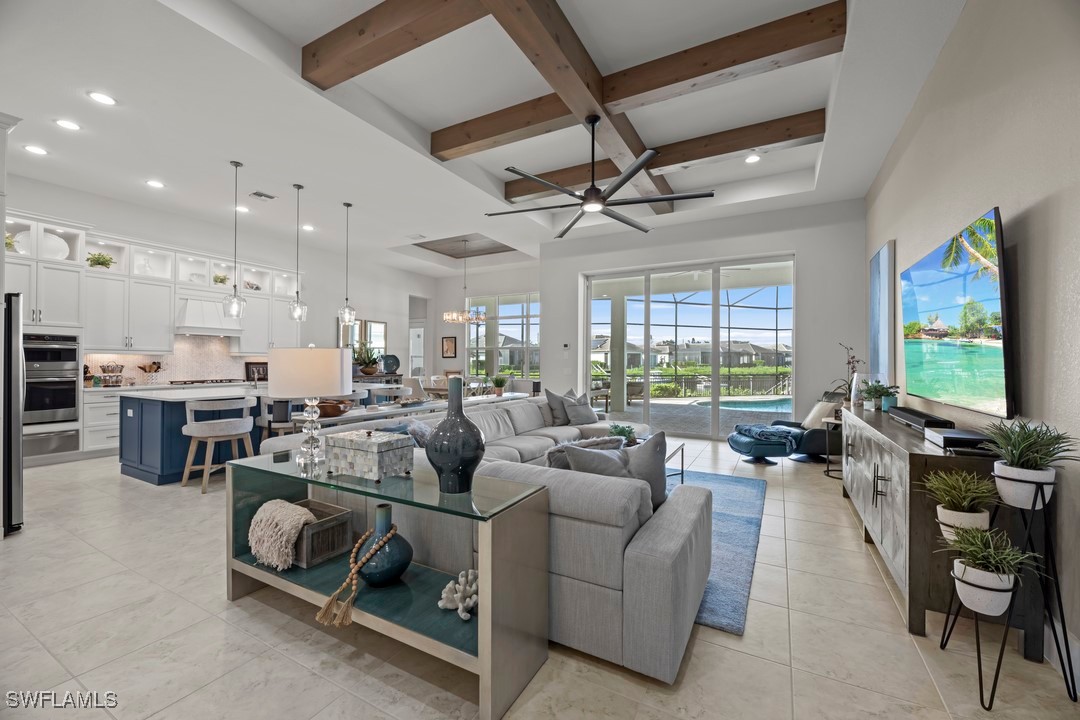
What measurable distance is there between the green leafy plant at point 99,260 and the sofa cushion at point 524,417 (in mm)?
5188

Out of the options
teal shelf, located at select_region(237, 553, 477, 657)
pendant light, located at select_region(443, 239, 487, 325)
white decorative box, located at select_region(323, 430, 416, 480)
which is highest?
pendant light, located at select_region(443, 239, 487, 325)

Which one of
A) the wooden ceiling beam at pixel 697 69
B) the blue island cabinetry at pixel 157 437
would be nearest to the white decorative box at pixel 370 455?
the wooden ceiling beam at pixel 697 69

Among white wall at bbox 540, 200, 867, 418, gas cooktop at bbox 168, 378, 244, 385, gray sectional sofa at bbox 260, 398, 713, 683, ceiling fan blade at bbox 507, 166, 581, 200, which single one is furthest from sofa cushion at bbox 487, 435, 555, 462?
gas cooktop at bbox 168, 378, 244, 385

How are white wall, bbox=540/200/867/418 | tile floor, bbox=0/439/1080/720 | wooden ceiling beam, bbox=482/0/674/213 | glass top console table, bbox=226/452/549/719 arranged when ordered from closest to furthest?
glass top console table, bbox=226/452/549/719 < tile floor, bbox=0/439/1080/720 < wooden ceiling beam, bbox=482/0/674/213 < white wall, bbox=540/200/867/418

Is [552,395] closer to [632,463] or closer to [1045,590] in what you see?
[632,463]

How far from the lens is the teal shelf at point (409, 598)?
165 cm

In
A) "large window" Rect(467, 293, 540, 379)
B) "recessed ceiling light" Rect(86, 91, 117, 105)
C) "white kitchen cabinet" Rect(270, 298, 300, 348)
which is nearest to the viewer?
"recessed ceiling light" Rect(86, 91, 117, 105)

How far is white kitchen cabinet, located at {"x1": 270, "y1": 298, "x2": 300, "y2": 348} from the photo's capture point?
24.4 ft

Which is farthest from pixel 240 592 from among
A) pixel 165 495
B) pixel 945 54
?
pixel 945 54

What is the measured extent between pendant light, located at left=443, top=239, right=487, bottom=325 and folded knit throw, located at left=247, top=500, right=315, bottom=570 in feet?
22.8

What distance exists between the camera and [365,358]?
8.39 m

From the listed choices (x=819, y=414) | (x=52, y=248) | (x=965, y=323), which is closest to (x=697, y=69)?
(x=965, y=323)

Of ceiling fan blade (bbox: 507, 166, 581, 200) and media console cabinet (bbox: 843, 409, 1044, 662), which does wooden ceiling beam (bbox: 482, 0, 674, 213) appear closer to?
ceiling fan blade (bbox: 507, 166, 581, 200)

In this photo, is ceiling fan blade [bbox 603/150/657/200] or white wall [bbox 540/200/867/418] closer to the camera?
ceiling fan blade [bbox 603/150/657/200]
